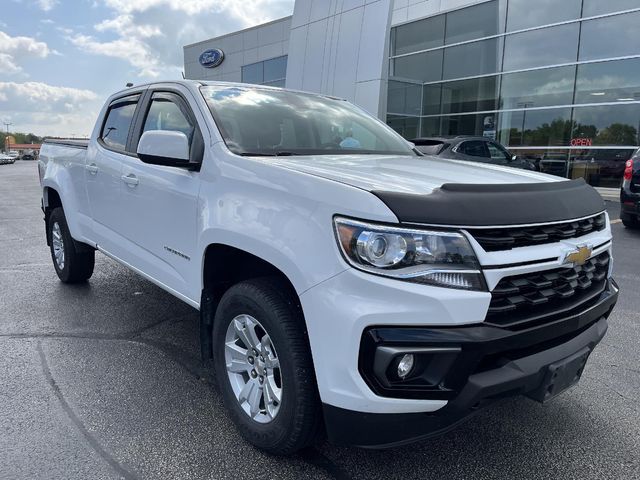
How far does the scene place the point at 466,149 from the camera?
34.4 ft

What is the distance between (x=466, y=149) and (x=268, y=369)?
906 cm

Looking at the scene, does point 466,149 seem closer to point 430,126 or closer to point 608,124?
point 608,124

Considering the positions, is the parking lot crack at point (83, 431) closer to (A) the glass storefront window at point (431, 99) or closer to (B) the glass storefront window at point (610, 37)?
(B) the glass storefront window at point (610, 37)

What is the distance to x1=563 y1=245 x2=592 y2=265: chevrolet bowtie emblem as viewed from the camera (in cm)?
216

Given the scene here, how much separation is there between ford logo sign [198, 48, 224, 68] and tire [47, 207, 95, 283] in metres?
29.2

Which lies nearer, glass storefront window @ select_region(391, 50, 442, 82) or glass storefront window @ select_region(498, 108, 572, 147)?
glass storefront window @ select_region(498, 108, 572, 147)

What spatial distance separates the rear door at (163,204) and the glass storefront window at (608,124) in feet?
47.8

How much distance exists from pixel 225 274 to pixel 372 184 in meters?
1.13

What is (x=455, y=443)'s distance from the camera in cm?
261

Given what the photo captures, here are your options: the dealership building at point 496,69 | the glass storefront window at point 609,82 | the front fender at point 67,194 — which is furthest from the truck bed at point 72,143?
the glass storefront window at point 609,82

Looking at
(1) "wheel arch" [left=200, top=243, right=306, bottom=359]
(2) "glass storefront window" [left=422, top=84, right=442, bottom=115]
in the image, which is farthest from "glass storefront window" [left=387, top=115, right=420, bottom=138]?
(1) "wheel arch" [left=200, top=243, right=306, bottom=359]

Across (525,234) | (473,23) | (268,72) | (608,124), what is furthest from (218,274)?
(268,72)

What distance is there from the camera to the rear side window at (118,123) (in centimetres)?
405

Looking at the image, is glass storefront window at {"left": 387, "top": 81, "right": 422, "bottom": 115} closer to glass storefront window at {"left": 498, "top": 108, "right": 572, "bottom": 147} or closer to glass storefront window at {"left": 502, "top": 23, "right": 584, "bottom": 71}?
glass storefront window at {"left": 502, "top": 23, "right": 584, "bottom": 71}
